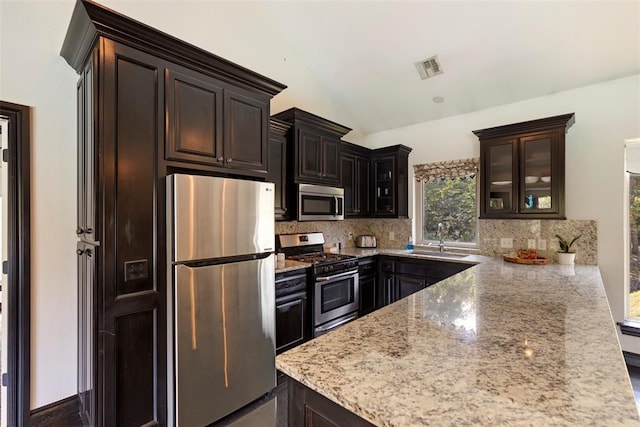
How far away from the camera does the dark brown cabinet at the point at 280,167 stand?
3095 millimetres

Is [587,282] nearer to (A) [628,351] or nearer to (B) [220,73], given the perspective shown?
(A) [628,351]

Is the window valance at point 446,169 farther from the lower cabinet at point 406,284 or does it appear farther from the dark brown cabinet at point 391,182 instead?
the lower cabinet at point 406,284

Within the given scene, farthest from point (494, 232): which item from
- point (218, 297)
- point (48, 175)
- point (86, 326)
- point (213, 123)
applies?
point (48, 175)

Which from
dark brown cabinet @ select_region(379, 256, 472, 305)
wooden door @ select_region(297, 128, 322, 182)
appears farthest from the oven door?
wooden door @ select_region(297, 128, 322, 182)

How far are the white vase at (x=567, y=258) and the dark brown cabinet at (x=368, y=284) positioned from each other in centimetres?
194

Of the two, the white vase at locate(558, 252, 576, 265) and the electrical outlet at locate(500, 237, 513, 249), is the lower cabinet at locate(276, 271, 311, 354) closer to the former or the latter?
the electrical outlet at locate(500, 237, 513, 249)

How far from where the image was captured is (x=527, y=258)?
10.1 ft

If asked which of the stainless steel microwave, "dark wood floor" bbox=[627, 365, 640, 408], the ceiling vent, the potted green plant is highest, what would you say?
the ceiling vent

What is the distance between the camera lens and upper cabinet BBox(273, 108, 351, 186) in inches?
127

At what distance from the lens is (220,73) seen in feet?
7.13

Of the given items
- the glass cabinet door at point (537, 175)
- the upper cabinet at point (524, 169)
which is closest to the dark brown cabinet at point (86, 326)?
the upper cabinet at point (524, 169)

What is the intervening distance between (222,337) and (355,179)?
109 inches

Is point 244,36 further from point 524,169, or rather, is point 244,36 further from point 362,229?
point 524,169

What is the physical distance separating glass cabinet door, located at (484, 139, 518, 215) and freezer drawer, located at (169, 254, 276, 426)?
8.64 ft
